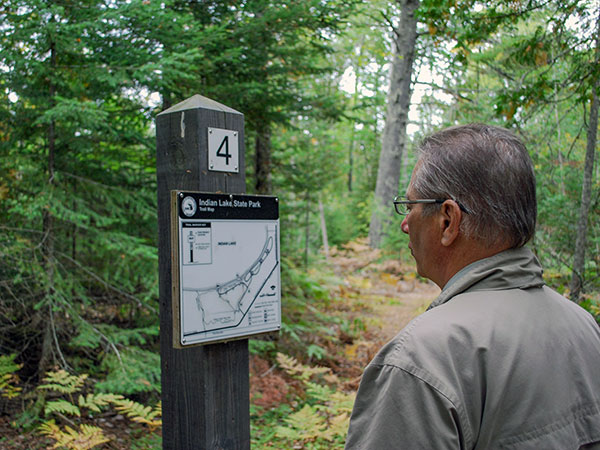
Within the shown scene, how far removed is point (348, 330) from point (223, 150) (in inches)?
268

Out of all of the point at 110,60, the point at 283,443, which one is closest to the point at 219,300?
the point at 283,443

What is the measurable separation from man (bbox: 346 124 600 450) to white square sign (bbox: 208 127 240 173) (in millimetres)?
1070

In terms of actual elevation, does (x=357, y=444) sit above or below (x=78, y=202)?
below

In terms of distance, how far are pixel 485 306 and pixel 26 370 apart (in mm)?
5682

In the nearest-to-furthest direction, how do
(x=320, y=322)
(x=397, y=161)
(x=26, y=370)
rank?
1. (x=26, y=370)
2. (x=320, y=322)
3. (x=397, y=161)

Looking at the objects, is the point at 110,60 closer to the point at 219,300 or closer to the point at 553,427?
the point at 219,300

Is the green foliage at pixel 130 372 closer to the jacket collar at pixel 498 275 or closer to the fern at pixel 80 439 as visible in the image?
the fern at pixel 80 439

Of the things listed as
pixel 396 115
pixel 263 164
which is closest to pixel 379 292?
pixel 263 164

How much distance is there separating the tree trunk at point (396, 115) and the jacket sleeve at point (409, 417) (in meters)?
12.6

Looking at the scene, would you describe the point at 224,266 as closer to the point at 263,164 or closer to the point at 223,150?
the point at 223,150

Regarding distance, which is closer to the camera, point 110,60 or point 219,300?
point 219,300

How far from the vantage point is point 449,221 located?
166cm

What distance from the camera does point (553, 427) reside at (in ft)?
4.55

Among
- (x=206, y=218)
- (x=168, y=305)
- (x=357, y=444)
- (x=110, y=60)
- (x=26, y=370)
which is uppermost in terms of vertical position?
(x=110, y=60)
